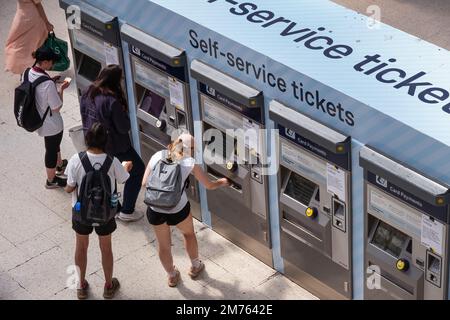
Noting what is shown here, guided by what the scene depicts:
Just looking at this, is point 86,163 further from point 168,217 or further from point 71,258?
point 71,258

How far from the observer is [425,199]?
21.9ft

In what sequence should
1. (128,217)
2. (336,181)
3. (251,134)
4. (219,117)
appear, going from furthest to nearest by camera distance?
1. (128,217)
2. (219,117)
3. (251,134)
4. (336,181)

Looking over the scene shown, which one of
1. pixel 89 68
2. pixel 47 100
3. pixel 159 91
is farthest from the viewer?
pixel 89 68

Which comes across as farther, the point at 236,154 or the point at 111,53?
the point at 111,53

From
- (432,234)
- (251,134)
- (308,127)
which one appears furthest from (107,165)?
(432,234)

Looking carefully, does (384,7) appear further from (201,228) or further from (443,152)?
(443,152)

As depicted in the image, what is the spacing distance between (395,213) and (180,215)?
174 cm

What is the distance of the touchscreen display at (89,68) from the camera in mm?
9711

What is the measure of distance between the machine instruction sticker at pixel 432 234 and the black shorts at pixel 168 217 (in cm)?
192

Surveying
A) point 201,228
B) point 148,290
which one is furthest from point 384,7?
point 148,290

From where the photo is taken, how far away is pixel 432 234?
6.83 meters

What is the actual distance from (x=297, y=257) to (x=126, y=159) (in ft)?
5.66

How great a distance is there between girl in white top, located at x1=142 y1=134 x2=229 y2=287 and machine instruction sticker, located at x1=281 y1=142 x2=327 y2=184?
646 mm

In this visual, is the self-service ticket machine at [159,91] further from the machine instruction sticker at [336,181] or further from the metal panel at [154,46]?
the machine instruction sticker at [336,181]
